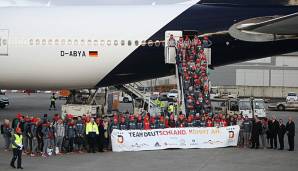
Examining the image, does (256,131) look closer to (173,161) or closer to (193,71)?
(173,161)

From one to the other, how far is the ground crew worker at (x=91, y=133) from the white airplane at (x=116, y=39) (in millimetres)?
7305

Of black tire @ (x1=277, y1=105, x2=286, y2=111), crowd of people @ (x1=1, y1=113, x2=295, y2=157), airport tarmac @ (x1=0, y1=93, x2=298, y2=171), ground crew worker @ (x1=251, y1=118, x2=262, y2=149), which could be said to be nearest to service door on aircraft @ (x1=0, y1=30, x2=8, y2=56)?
crowd of people @ (x1=1, y1=113, x2=295, y2=157)

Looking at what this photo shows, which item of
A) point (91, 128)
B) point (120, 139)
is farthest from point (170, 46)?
point (91, 128)

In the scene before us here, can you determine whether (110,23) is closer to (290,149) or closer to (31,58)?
(31,58)

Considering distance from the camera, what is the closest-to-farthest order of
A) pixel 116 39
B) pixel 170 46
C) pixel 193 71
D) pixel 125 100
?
pixel 193 71, pixel 170 46, pixel 116 39, pixel 125 100

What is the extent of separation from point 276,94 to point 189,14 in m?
49.6

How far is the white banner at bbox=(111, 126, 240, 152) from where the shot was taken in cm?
1758

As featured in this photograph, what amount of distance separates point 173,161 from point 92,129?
3.47m

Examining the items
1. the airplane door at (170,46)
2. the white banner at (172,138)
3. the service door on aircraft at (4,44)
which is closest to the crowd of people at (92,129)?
the white banner at (172,138)

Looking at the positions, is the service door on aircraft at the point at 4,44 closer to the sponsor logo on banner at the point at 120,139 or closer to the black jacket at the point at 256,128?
the sponsor logo on banner at the point at 120,139

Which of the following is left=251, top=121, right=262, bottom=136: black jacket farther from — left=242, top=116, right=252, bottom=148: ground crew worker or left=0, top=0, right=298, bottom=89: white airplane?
left=0, top=0, right=298, bottom=89: white airplane

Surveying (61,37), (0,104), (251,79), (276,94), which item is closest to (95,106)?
(61,37)

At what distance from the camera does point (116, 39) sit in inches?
935

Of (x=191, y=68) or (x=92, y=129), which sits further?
(x=191, y=68)
